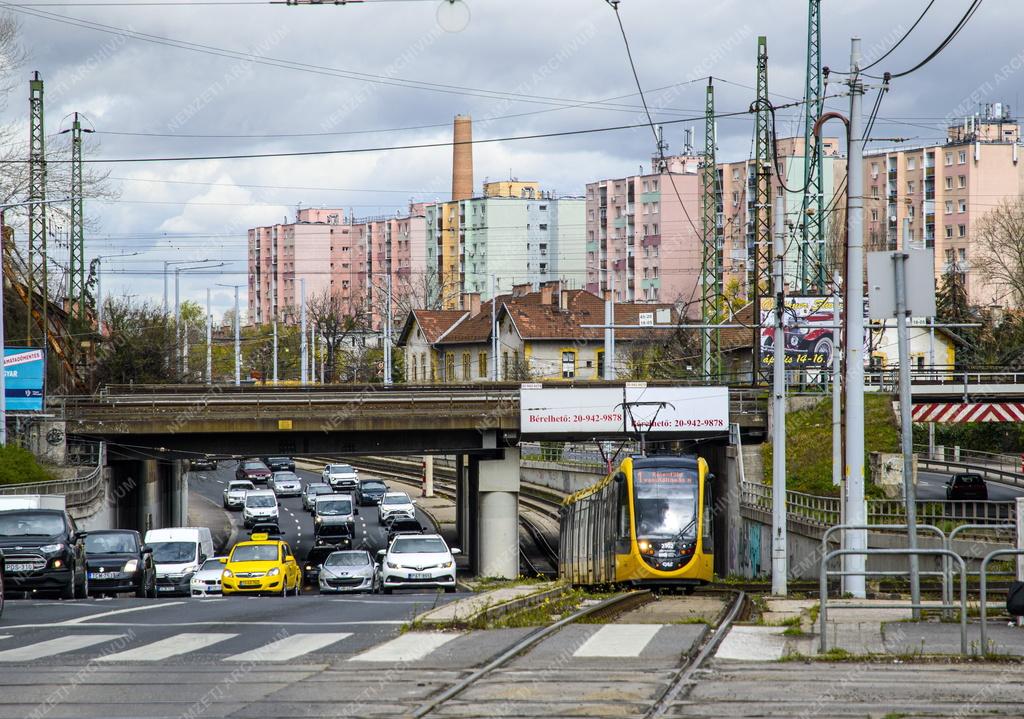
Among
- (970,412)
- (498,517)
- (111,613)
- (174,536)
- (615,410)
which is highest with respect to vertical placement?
(615,410)

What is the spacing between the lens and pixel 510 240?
15612cm

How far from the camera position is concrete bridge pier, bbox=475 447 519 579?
49.9 metres

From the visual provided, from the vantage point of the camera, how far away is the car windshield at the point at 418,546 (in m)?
35.5

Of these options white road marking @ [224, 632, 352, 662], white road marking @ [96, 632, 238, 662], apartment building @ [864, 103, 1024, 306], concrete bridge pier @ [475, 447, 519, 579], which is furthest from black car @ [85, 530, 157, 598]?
apartment building @ [864, 103, 1024, 306]

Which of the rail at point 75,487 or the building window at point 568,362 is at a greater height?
the building window at point 568,362

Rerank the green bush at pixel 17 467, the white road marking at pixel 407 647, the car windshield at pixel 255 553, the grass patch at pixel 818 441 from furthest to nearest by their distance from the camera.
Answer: the grass patch at pixel 818 441 < the green bush at pixel 17 467 < the car windshield at pixel 255 553 < the white road marking at pixel 407 647

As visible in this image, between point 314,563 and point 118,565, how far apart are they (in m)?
17.0

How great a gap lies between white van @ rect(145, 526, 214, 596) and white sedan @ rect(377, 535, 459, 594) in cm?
546

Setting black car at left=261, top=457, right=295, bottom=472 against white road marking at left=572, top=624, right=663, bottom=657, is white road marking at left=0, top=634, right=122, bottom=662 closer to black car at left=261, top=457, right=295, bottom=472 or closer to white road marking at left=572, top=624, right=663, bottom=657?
white road marking at left=572, top=624, right=663, bottom=657

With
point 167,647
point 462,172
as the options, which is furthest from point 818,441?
point 462,172

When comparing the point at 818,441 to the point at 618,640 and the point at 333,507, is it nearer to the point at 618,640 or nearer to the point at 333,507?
the point at 333,507

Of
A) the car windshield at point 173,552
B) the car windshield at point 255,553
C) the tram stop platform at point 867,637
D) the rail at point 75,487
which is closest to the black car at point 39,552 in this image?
the car windshield at point 255,553

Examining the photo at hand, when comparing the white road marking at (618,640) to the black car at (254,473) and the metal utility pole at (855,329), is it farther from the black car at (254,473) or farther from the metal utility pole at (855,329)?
the black car at (254,473)

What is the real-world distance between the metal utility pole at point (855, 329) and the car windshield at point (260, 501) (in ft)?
164
